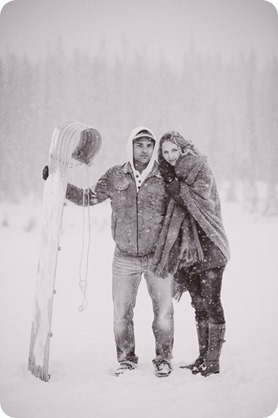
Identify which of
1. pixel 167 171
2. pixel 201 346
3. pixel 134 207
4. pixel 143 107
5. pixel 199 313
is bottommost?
pixel 201 346

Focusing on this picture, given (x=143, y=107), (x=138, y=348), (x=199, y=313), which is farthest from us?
(x=143, y=107)

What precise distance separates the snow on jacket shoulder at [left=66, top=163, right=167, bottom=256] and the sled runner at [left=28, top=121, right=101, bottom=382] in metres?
0.09

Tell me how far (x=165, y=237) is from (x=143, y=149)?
42 cm

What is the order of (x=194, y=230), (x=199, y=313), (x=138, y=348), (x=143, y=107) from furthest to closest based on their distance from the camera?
1. (x=143, y=107)
2. (x=138, y=348)
3. (x=199, y=313)
4. (x=194, y=230)

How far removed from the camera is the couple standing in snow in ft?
7.36

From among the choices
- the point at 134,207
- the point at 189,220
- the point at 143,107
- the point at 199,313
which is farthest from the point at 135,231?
the point at 143,107

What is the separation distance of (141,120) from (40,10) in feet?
5.82

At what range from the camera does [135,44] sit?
2488mm

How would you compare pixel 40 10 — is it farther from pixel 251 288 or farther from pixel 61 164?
pixel 251 288

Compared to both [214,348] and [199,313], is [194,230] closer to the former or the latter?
[199,313]

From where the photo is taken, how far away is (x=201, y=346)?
239 cm

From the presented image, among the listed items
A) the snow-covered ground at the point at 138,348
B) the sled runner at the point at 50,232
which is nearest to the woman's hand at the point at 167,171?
the sled runner at the point at 50,232

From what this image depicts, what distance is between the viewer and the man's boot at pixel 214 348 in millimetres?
2283

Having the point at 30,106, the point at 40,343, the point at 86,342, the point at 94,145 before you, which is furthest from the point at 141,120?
the point at 40,343
